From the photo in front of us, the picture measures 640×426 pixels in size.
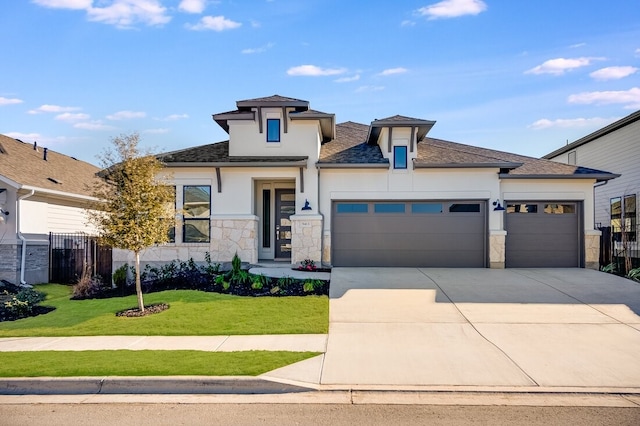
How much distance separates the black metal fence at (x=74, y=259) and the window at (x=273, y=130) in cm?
681

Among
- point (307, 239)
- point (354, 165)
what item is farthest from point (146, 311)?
point (354, 165)

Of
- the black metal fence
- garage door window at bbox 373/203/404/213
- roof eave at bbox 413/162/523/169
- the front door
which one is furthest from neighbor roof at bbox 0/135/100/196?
roof eave at bbox 413/162/523/169

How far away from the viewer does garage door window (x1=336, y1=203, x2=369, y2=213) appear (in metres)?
15.9

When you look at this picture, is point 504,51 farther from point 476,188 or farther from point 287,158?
point 287,158

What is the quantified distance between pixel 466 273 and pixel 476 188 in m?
3.19

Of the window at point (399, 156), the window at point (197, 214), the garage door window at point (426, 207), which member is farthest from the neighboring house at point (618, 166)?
the window at point (197, 214)

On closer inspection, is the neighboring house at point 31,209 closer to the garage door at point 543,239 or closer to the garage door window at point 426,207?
the garage door window at point 426,207

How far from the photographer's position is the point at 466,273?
1439cm

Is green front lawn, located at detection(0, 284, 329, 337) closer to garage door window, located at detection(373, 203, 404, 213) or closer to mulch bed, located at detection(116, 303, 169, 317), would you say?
mulch bed, located at detection(116, 303, 169, 317)

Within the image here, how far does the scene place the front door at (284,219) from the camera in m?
17.0

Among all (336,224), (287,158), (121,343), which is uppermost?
Result: (287,158)

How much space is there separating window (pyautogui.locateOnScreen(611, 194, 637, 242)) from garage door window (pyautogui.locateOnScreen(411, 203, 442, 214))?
8596mm

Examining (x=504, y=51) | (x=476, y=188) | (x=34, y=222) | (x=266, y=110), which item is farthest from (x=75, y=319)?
(x=504, y=51)

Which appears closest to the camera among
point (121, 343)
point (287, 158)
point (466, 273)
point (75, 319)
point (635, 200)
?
point (121, 343)
